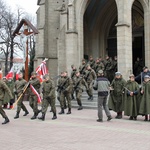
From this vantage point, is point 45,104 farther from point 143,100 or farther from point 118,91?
point 143,100

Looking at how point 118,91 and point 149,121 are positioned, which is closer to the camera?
point 149,121

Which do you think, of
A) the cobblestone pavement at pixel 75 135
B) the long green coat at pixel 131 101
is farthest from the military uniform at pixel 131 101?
the cobblestone pavement at pixel 75 135

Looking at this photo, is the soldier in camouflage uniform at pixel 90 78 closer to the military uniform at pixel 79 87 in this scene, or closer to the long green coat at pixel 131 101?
the military uniform at pixel 79 87

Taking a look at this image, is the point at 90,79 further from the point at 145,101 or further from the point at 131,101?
the point at 145,101

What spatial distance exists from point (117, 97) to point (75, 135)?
3.69m

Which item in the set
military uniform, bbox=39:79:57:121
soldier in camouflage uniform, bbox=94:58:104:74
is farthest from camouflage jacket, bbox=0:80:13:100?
soldier in camouflage uniform, bbox=94:58:104:74

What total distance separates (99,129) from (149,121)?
2.38 metres

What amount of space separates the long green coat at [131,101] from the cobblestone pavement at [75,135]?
40 centimetres

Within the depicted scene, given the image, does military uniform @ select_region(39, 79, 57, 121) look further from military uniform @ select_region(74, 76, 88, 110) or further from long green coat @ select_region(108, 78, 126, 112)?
military uniform @ select_region(74, 76, 88, 110)

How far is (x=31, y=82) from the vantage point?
10.9 metres

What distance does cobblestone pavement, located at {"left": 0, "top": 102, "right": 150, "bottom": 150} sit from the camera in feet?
20.3

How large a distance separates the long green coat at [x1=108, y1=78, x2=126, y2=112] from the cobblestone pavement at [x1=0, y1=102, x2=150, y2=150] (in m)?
0.70

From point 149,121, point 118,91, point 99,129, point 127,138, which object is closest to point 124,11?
point 118,91

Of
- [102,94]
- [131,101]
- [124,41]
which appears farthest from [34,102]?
[124,41]
